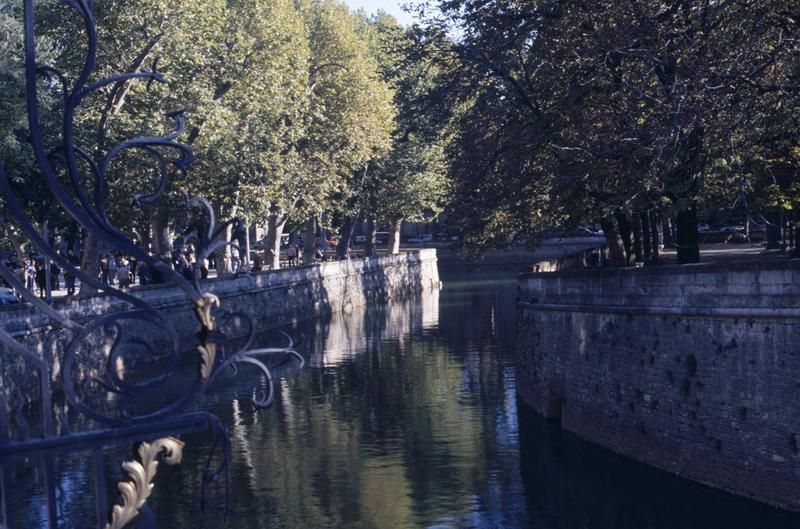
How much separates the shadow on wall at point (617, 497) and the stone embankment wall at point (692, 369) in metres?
0.26

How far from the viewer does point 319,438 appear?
26.3 metres

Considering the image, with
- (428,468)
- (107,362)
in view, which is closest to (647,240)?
(428,468)

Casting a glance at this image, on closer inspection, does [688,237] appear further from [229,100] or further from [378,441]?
[229,100]

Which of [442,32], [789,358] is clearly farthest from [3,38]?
[789,358]

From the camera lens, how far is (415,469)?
75.4 ft

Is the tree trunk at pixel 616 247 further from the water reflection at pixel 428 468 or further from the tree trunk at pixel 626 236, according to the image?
the water reflection at pixel 428 468

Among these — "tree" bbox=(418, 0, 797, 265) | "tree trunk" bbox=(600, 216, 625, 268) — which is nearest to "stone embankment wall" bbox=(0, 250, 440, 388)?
"tree" bbox=(418, 0, 797, 265)

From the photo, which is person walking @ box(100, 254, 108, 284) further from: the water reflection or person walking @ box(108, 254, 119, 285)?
the water reflection

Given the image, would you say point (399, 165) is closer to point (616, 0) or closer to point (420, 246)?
point (420, 246)

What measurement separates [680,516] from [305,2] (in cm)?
4978

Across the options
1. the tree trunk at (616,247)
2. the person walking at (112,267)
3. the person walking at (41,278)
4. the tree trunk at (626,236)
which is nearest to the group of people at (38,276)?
the person walking at (41,278)

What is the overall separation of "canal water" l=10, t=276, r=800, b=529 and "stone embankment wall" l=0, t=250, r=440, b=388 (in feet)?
11.6

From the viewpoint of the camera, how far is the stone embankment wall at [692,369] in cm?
1756

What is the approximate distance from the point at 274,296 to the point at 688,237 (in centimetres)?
2996
